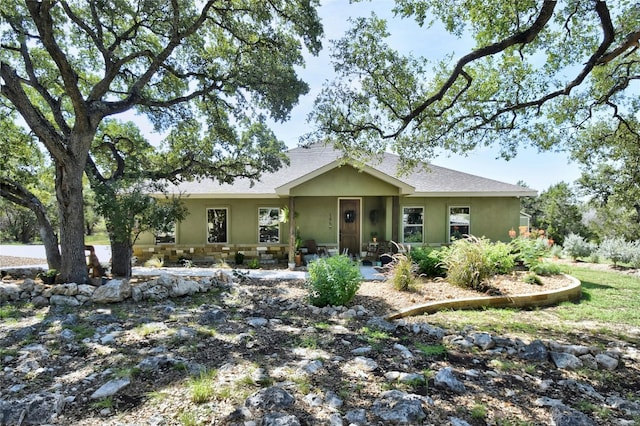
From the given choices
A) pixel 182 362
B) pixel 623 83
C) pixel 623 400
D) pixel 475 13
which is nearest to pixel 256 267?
pixel 182 362

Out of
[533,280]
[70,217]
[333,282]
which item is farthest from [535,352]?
[70,217]

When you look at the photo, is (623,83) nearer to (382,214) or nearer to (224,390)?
(382,214)

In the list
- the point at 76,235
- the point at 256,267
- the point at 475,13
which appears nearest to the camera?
the point at 475,13

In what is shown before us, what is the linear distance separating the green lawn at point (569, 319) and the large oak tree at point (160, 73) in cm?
590

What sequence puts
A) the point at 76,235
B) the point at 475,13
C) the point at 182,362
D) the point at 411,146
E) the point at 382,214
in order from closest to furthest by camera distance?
the point at 182,362 < the point at 475,13 < the point at 76,235 < the point at 411,146 < the point at 382,214

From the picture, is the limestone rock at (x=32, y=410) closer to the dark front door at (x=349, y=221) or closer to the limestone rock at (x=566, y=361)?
the limestone rock at (x=566, y=361)

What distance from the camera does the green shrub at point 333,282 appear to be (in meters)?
6.05

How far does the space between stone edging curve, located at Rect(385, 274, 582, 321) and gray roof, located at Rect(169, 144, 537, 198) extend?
4956mm

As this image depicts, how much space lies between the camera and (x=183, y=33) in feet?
A: 24.2

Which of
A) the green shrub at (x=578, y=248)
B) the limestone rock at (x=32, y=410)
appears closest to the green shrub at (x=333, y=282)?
the limestone rock at (x=32, y=410)

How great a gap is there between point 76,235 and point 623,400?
29.1 feet

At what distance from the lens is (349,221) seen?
13.3m

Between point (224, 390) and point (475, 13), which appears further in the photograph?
point (475, 13)

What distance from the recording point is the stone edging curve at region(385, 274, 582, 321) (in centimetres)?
615
